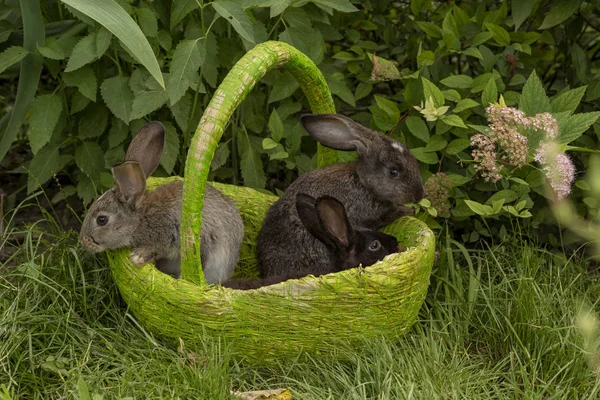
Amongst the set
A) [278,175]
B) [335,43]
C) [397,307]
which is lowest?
[278,175]

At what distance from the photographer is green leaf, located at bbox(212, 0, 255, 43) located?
3.42 meters

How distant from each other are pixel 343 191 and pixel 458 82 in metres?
0.78

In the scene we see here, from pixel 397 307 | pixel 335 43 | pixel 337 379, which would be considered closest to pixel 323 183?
pixel 397 307

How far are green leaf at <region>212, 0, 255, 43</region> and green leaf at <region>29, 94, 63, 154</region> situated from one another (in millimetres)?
985

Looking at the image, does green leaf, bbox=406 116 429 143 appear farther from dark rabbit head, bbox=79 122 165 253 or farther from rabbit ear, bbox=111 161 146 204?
rabbit ear, bbox=111 161 146 204

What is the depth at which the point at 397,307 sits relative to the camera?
3191mm

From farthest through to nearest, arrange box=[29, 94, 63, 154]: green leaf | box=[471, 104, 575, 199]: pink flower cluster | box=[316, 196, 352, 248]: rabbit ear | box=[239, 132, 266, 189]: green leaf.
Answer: box=[239, 132, 266, 189]: green leaf < box=[29, 94, 63, 154]: green leaf < box=[316, 196, 352, 248]: rabbit ear < box=[471, 104, 575, 199]: pink flower cluster

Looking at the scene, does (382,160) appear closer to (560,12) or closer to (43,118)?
(560,12)

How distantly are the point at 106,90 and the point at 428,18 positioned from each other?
2076 millimetres

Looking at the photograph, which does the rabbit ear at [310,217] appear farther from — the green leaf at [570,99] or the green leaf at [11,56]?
the green leaf at [11,56]

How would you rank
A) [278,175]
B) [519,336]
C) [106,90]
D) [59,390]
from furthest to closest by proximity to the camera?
1. [278,175]
2. [106,90]
3. [519,336]
4. [59,390]

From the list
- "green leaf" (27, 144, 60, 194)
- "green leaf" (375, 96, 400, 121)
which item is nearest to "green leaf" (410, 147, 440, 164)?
"green leaf" (375, 96, 400, 121)

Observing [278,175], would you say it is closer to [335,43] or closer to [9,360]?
[335,43]

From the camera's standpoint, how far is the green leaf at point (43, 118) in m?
3.77
